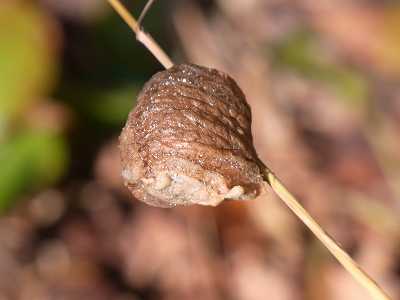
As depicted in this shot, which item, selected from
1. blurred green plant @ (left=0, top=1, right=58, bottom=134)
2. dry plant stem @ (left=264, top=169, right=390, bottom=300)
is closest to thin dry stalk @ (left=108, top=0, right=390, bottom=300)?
dry plant stem @ (left=264, top=169, right=390, bottom=300)

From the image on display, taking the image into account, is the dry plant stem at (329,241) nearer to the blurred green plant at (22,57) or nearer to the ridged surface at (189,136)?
the ridged surface at (189,136)

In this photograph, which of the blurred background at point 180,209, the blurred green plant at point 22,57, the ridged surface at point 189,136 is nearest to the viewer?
the ridged surface at point 189,136

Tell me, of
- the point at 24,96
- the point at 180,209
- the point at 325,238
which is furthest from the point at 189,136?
the point at 180,209

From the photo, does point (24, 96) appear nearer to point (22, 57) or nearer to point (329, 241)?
point (22, 57)

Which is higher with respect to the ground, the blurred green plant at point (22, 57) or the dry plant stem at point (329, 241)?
the blurred green plant at point (22, 57)

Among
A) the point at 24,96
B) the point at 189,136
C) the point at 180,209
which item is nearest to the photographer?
the point at 189,136

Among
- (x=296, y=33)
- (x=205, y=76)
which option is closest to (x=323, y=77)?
(x=296, y=33)

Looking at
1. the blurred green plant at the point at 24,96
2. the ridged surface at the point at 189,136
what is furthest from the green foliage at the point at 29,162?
the ridged surface at the point at 189,136
